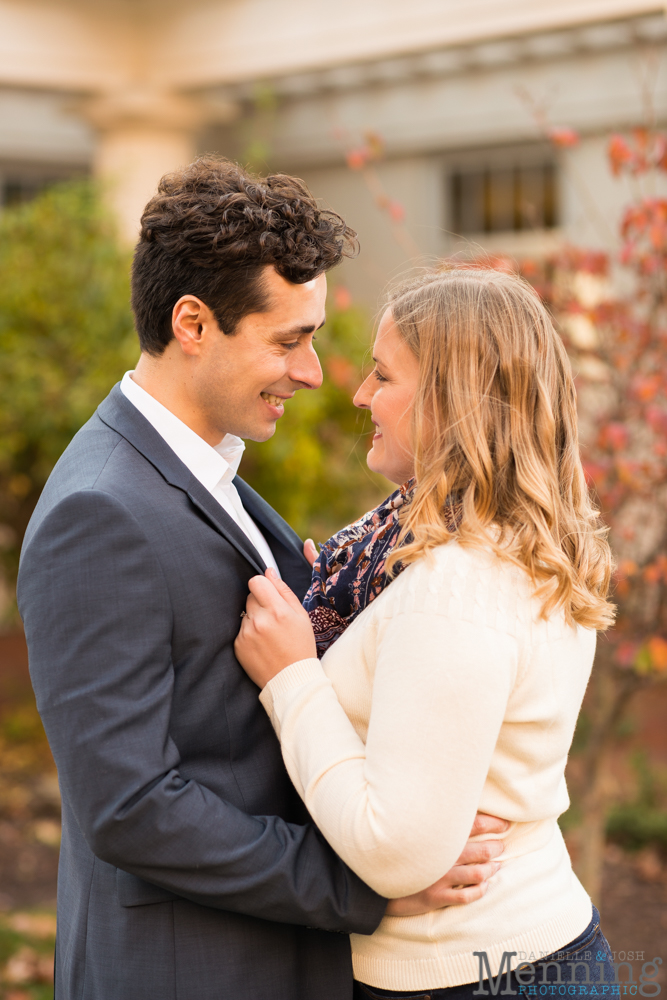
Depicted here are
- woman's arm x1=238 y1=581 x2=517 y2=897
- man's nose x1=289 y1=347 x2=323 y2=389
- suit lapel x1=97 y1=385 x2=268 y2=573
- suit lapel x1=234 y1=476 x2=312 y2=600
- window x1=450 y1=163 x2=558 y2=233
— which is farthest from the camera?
window x1=450 y1=163 x2=558 y2=233

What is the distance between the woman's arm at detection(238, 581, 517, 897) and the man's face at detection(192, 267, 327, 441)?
595 millimetres

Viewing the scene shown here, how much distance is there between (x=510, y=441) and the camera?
1.72m

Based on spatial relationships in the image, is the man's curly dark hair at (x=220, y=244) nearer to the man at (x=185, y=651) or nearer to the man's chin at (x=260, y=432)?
the man at (x=185, y=651)

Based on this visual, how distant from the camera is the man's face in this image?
75.5 inches

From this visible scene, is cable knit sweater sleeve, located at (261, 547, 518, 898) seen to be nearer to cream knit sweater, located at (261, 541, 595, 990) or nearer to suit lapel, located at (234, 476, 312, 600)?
cream knit sweater, located at (261, 541, 595, 990)

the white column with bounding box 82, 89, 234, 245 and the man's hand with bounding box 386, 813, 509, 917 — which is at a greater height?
the white column with bounding box 82, 89, 234, 245

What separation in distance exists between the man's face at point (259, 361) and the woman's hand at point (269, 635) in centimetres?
36

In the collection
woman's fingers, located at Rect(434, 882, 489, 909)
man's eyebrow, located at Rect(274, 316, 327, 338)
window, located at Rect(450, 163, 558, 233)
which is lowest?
woman's fingers, located at Rect(434, 882, 489, 909)

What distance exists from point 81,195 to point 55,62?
225cm

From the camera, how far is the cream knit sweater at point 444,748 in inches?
60.2

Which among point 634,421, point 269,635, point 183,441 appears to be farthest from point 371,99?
point 269,635

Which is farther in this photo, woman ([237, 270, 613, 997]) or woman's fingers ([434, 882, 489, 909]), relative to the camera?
woman's fingers ([434, 882, 489, 909])

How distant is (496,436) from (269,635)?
541mm

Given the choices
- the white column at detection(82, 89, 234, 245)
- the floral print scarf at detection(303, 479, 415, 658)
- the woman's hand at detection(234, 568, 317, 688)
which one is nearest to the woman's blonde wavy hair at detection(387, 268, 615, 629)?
the floral print scarf at detection(303, 479, 415, 658)
